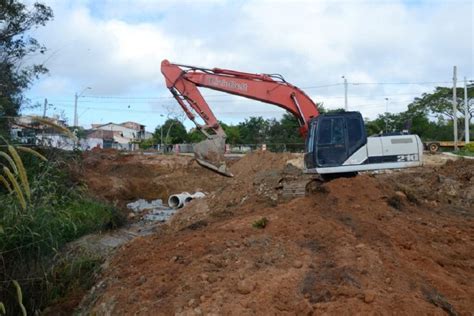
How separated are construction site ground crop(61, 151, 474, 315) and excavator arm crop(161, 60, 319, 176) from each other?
2292 mm

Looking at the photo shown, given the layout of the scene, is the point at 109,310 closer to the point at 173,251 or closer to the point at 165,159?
the point at 173,251

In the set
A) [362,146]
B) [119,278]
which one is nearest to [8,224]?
[119,278]

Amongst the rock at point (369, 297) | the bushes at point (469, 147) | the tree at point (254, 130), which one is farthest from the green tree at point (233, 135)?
the rock at point (369, 297)

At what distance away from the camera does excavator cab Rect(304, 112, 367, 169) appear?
36.1ft

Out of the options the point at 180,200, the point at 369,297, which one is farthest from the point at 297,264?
the point at 180,200

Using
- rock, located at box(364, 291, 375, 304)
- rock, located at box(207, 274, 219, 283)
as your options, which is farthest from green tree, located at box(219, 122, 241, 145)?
rock, located at box(364, 291, 375, 304)

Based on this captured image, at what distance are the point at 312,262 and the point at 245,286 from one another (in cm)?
116

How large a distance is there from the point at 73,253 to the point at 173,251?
4.72ft

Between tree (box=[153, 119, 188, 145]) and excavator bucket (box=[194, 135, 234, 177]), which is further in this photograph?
tree (box=[153, 119, 188, 145])

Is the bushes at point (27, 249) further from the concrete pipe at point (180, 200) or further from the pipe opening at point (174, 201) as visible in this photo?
the pipe opening at point (174, 201)

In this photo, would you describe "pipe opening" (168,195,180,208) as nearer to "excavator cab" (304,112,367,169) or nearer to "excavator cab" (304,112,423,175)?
"excavator cab" (304,112,423,175)

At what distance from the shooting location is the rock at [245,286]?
16.4ft

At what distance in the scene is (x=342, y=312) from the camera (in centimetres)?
436

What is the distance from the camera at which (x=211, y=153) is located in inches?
516
